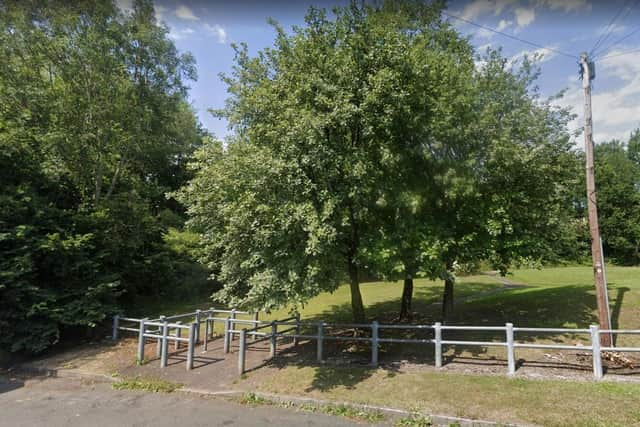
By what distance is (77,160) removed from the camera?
1272 cm

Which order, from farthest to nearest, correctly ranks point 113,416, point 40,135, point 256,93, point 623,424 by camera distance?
1. point 40,135
2. point 256,93
3. point 113,416
4. point 623,424

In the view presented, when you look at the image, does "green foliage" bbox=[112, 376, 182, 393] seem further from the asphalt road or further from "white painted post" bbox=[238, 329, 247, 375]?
"white painted post" bbox=[238, 329, 247, 375]

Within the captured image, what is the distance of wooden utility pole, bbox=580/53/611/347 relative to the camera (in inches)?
286

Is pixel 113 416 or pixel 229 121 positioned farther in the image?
pixel 229 121

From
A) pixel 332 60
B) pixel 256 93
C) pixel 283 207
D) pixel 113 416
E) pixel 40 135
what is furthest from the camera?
pixel 40 135

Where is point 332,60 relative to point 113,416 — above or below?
above

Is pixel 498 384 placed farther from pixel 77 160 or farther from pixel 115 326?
pixel 77 160

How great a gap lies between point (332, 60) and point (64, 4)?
611 inches

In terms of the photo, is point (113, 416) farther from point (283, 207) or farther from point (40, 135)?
point (40, 135)

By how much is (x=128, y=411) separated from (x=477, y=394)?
6486mm

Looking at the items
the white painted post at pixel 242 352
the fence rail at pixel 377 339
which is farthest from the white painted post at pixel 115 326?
the white painted post at pixel 242 352

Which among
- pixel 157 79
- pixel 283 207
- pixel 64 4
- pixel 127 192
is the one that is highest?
pixel 64 4

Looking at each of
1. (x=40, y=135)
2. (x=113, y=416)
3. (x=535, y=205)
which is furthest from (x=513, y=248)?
(x=40, y=135)

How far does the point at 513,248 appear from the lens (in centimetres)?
827
